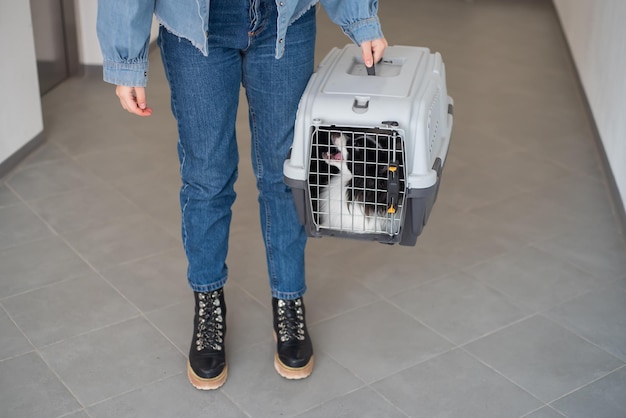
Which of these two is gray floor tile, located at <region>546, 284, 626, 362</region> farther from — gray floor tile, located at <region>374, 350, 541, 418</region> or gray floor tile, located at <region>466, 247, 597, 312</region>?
gray floor tile, located at <region>374, 350, 541, 418</region>

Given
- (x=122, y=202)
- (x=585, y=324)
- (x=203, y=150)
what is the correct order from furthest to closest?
(x=122, y=202) → (x=585, y=324) → (x=203, y=150)

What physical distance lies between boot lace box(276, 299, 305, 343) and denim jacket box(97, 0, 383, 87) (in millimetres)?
614

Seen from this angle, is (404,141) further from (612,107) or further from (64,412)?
(612,107)

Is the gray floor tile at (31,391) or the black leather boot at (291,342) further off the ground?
the black leather boot at (291,342)

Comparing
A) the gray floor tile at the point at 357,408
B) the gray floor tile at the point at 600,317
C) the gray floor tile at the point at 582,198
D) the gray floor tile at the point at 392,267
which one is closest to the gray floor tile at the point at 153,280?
the gray floor tile at the point at 392,267

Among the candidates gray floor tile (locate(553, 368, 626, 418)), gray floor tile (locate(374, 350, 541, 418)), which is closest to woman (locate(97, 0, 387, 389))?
gray floor tile (locate(374, 350, 541, 418))

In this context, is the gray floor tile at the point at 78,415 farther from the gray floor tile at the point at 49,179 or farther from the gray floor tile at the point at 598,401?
the gray floor tile at the point at 49,179

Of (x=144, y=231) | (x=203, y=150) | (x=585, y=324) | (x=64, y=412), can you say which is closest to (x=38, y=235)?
(x=144, y=231)

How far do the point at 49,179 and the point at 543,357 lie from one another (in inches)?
70.8

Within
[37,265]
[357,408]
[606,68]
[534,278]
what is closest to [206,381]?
[357,408]

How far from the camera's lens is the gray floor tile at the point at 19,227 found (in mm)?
2514

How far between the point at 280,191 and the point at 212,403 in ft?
1.62

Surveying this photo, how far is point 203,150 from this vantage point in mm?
1685

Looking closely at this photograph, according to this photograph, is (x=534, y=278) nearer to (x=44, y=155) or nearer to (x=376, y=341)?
(x=376, y=341)
